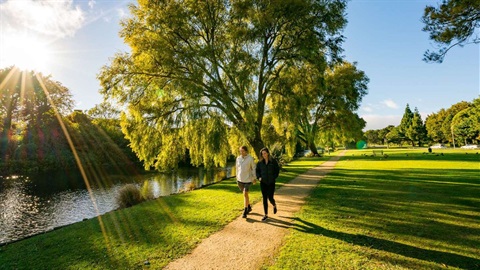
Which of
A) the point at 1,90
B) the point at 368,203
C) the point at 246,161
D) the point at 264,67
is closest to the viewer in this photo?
the point at 246,161

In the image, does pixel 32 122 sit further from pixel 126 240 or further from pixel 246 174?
pixel 246 174

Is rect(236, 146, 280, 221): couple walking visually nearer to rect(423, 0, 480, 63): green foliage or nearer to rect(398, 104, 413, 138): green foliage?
rect(423, 0, 480, 63): green foliage

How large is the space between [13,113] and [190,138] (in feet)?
159

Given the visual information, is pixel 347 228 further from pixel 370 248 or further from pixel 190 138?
pixel 190 138

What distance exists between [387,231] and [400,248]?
1.09 m

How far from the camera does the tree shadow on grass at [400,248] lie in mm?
4602

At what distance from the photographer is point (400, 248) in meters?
5.30

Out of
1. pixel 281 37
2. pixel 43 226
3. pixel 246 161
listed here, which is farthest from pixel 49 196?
pixel 281 37

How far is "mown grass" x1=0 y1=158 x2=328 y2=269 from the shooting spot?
5523 mm

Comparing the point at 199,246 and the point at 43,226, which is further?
the point at 43,226

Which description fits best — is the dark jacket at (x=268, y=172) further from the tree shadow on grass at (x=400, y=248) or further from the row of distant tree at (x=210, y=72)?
the row of distant tree at (x=210, y=72)

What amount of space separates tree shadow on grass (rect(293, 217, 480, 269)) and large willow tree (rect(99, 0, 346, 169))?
375 inches

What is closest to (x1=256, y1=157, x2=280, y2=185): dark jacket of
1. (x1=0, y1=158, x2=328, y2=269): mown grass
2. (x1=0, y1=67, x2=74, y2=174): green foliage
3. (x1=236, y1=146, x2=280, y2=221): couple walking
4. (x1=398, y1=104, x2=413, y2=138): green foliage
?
(x1=236, y1=146, x2=280, y2=221): couple walking

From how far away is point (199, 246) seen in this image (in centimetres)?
592
